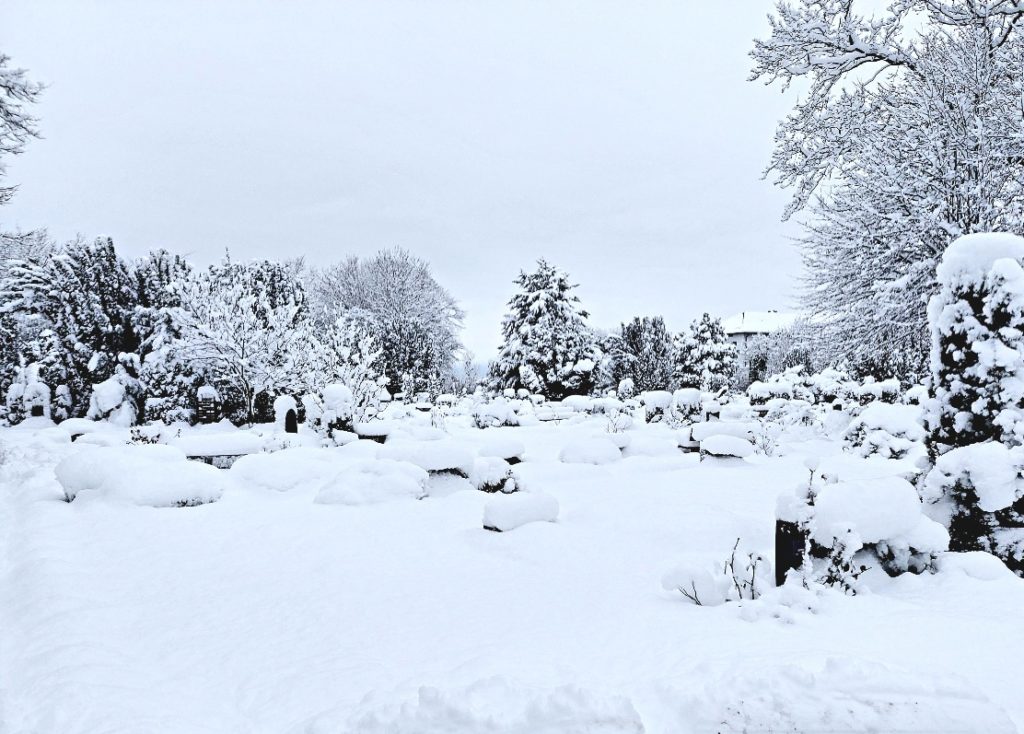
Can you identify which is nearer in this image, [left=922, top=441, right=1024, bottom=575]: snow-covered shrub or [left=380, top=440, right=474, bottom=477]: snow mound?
[left=922, top=441, right=1024, bottom=575]: snow-covered shrub

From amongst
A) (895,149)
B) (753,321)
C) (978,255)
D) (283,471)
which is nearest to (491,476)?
(283,471)

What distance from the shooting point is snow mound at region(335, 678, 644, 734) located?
2.03 meters

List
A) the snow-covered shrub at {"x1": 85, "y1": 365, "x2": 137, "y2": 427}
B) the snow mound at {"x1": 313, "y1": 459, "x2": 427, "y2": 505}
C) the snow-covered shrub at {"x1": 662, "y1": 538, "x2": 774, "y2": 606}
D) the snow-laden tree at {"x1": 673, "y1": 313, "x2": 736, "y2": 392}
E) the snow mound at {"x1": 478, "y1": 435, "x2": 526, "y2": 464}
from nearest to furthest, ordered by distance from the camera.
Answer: the snow-covered shrub at {"x1": 662, "y1": 538, "x2": 774, "y2": 606} < the snow mound at {"x1": 313, "y1": 459, "x2": 427, "y2": 505} < the snow mound at {"x1": 478, "y1": 435, "x2": 526, "y2": 464} < the snow-covered shrub at {"x1": 85, "y1": 365, "x2": 137, "y2": 427} < the snow-laden tree at {"x1": 673, "y1": 313, "x2": 736, "y2": 392}

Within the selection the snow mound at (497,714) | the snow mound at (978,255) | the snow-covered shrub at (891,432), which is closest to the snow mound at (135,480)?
the snow mound at (497,714)

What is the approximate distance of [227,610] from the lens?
Result: 10.8 feet

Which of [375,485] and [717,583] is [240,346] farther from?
[717,583]

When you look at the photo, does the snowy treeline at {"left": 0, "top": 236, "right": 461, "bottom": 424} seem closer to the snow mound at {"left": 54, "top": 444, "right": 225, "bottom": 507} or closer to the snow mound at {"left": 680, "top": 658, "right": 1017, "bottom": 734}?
the snow mound at {"left": 54, "top": 444, "right": 225, "bottom": 507}

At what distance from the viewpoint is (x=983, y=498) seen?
3848 mm

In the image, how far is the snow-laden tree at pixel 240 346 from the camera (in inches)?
617

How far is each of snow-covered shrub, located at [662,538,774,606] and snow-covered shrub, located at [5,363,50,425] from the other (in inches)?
891

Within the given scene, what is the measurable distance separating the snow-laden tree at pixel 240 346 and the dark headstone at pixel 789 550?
1358cm

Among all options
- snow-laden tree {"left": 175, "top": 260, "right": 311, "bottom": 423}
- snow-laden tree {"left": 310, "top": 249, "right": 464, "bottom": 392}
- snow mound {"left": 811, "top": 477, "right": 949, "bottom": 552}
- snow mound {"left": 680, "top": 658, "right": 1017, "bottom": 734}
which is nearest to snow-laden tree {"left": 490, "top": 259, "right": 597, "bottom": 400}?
snow-laden tree {"left": 310, "top": 249, "right": 464, "bottom": 392}

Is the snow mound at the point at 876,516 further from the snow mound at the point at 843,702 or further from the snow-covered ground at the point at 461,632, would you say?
the snow mound at the point at 843,702

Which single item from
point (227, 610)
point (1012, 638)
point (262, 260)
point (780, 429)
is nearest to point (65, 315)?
point (262, 260)
